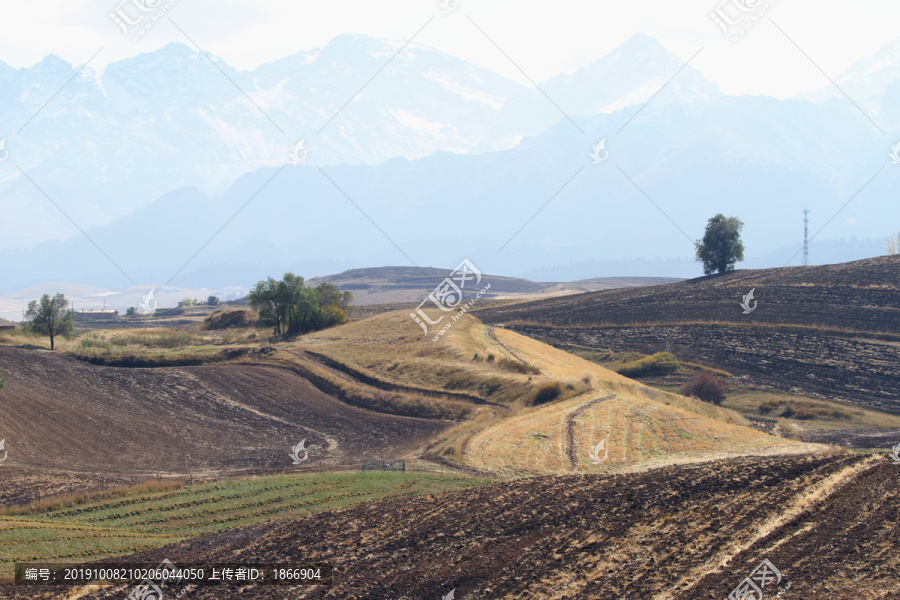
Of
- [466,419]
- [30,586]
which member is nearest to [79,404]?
[466,419]

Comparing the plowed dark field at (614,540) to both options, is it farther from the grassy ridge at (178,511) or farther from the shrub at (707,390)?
the shrub at (707,390)

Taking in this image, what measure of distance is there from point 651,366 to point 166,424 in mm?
42755

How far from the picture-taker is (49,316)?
64.4 metres

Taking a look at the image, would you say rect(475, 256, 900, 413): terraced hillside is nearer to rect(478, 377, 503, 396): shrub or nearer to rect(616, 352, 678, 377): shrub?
rect(616, 352, 678, 377): shrub

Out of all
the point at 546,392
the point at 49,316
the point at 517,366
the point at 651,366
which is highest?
the point at 49,316

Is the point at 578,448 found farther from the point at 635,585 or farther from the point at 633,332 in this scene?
the point at 633,332

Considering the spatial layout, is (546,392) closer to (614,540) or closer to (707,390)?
(707,390)

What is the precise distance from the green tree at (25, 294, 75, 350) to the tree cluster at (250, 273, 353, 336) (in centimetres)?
1848

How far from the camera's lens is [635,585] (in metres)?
15.1

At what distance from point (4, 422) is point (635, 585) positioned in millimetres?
34385

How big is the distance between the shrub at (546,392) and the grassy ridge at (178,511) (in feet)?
51.9

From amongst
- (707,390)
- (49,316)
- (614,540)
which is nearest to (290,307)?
(49,316)

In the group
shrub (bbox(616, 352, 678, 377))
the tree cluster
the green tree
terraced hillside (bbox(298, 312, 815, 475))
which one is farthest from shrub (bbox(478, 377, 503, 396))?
the green tree

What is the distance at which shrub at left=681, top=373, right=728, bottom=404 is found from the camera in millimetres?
53000
